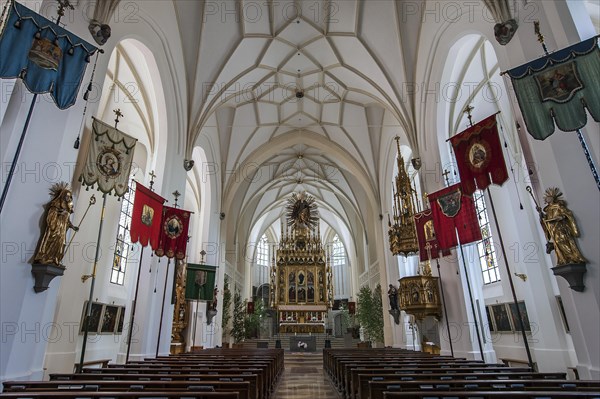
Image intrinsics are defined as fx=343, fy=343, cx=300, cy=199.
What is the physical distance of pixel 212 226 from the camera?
54.0ft

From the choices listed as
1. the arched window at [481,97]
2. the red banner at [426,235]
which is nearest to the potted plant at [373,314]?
the arched window at [481,97]

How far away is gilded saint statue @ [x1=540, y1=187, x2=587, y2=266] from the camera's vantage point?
4.86 meters

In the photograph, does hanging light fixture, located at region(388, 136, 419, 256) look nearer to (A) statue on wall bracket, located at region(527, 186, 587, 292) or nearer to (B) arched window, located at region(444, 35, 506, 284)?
(B) arched window, located at region(444, 35, 506, 284)

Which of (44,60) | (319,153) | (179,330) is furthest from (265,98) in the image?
(44,60)

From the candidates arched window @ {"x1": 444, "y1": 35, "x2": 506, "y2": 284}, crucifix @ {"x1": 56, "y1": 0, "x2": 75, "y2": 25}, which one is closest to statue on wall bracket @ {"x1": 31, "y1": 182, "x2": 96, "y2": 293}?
crucifix @ {"x1": 56, "y1": 0, "x2": 75, "y2": 25}

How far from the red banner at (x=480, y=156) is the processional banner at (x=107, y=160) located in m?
7.19

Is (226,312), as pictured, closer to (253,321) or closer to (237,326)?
(237,326)

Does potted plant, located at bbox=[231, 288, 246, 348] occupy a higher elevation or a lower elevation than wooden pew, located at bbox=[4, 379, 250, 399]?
higher

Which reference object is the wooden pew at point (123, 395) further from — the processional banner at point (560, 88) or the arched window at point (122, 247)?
the arched window at point (122, 247)

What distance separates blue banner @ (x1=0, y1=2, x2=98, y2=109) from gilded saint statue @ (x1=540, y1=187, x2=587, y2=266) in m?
7.30

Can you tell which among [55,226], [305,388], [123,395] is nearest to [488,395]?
[123,395]

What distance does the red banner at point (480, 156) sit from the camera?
7.04 metres

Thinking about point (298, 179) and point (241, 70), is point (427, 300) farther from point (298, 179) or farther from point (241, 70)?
point (298, 179)

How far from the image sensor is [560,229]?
503 centimetres
